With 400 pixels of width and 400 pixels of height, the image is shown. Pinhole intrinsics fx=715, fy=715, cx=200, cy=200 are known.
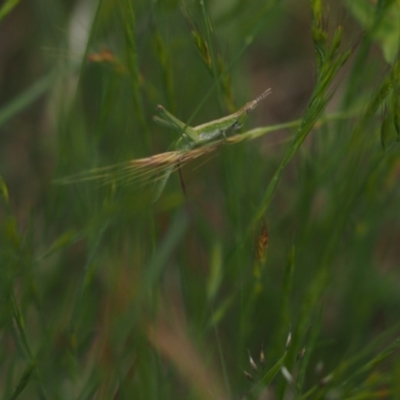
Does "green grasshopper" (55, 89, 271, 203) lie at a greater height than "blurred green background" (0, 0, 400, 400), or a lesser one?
greater

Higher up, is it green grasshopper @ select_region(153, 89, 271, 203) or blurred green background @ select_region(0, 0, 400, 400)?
green grasshopper @ select_region(153, 89, 271, 203)

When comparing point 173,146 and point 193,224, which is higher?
point 173,146

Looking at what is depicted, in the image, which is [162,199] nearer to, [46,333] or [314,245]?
[314,245]

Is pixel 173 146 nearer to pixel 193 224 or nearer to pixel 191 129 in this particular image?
pixel 191 129

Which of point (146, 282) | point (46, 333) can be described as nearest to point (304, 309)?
point (146, 282)

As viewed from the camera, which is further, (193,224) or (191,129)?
(193,224)

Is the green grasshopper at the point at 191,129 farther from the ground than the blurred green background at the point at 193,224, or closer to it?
farther from the ground

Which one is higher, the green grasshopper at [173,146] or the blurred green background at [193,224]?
the green grasshopper at [173,146]

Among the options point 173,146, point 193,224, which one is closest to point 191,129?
point 173,146
